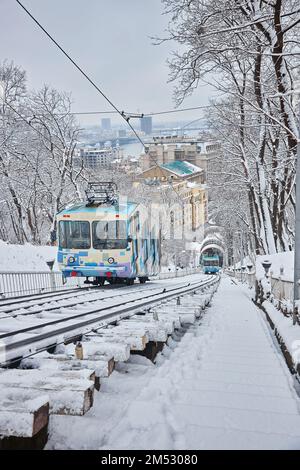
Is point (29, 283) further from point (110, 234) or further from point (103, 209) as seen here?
point (103, 209)

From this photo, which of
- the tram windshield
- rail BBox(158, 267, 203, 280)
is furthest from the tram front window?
the tram windshield

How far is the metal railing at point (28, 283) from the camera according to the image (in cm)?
1510

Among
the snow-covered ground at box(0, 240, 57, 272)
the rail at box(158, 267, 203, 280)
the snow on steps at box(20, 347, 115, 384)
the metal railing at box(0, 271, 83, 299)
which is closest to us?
the snow on steps at box(20, 347, 115, 384)

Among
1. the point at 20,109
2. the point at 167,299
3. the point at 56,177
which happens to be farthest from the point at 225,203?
the point at 167,299

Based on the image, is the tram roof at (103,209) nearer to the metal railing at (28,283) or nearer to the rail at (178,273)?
the metal railing at (28,283)

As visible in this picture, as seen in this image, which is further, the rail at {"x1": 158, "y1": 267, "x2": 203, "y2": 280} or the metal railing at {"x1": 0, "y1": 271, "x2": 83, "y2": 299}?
the rail at {"x1": 158, "y1": 267, "x2": 203, "y2": 280}

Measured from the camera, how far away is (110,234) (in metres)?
14.3

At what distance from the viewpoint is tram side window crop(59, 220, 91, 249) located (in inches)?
568

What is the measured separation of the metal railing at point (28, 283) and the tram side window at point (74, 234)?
6.38 ft

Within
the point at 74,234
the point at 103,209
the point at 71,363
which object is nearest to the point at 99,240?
the point at 74,234

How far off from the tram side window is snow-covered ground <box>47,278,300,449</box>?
8954 mm

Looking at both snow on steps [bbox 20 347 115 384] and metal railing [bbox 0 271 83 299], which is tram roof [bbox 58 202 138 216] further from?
snow on steps [bbox 20 347 115 384]

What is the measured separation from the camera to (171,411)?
11.5 feet
